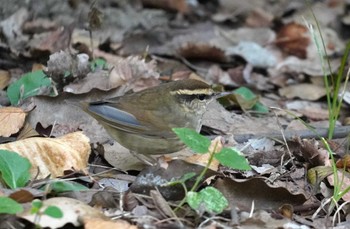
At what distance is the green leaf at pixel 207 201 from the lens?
3.79 meters

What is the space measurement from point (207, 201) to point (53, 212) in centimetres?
84

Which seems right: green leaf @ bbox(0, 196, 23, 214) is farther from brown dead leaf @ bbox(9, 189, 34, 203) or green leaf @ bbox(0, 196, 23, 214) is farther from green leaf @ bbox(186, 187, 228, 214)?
green leaf @ bbox(186, 187, 228, 214)

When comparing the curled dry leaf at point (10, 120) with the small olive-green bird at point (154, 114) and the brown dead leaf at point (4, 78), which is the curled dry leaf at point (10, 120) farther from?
the brown dead leaf at point (4, 78)

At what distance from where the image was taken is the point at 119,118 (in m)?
4.84

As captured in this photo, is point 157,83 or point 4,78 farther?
point 157,83

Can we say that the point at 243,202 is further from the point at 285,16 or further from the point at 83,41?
the point at 285,16

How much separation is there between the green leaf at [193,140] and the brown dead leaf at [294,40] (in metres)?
5.02

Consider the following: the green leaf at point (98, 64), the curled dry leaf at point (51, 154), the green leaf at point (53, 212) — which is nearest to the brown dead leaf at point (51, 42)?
the green leaf at point (98, 64)

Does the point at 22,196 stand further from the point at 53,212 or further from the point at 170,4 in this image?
the point at 170,4

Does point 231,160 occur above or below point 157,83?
above

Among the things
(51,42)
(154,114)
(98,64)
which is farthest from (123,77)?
(154,114)

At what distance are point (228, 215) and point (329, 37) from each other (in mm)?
5770

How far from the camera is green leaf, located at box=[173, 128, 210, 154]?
3.80 m

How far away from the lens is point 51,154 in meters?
4.39
